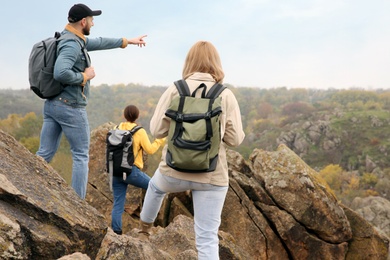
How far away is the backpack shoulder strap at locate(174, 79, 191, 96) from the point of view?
437 centimetres

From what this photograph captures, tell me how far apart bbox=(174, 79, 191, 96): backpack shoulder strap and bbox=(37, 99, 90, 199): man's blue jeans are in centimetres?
178

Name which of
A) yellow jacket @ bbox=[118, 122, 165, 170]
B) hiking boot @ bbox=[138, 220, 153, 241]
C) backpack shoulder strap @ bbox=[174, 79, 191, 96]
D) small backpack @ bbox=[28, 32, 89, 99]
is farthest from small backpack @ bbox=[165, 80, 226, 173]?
yellow jacket @ bbox=[118, 122, 165, 170]

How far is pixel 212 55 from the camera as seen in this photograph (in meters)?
4.59

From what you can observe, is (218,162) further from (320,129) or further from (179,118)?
(320,129)

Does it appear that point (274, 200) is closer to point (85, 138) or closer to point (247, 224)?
point (247, 224)

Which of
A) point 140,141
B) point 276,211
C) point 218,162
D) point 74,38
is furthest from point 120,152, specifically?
point 276,211

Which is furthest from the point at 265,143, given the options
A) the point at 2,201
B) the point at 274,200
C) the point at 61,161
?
the point at 2,201

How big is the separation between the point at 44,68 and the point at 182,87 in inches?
84.0

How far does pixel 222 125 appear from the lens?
14.6 ft

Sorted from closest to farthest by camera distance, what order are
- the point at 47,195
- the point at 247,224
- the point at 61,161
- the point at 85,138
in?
the point at 47,195 < the point at 85,138 < the point at 247,224 < the point at 61,161

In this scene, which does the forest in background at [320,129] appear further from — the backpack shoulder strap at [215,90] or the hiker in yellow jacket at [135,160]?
the backpack shoulder strap at [215,90]

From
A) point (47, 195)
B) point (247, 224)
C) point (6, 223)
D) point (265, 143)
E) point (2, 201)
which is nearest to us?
point (6, 223)

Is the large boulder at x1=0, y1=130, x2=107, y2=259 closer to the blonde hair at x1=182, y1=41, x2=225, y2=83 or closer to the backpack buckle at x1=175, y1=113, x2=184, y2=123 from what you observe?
the backpack buckle at x1=175, y1=113, x2=184, y2=123

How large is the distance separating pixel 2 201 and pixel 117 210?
12.5 ft
